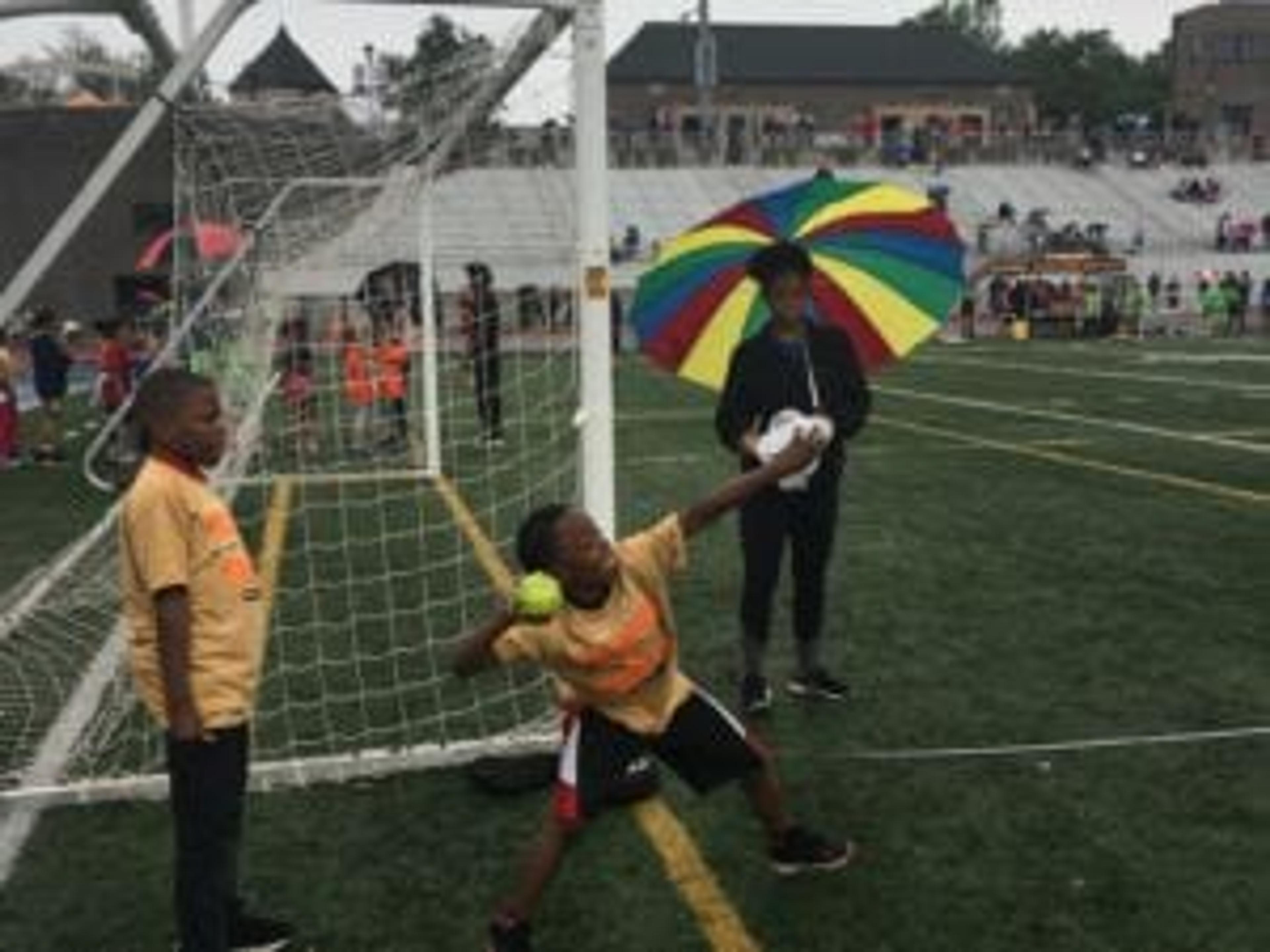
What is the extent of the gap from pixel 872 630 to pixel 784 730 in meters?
1.91

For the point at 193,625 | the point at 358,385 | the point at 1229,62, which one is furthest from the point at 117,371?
the point at 1229,62

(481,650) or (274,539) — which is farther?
(274,539)

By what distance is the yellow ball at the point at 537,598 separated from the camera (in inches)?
165

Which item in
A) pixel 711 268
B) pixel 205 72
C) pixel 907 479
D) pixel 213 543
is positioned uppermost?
pixel 205 72

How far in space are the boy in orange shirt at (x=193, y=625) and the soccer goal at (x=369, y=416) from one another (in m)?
1.79

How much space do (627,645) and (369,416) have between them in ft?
43.8

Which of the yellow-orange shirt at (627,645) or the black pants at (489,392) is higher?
the yellow-orange shirt at (627,645)

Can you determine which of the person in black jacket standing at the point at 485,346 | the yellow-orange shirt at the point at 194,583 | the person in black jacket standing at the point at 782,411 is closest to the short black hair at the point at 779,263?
the person in black jacket standing at the point at 782,411

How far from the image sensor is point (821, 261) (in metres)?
7.19

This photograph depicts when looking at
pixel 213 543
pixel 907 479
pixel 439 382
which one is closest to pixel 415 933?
pixel 213 543

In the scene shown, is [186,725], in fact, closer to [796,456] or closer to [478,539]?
[796,456]

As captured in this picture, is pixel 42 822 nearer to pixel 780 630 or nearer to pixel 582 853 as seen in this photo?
pixel 582 853

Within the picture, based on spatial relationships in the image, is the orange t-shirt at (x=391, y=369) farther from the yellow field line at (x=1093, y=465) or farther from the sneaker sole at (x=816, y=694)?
the sneaker sole at (x=816, y=694)

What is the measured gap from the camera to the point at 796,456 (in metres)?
5.03
